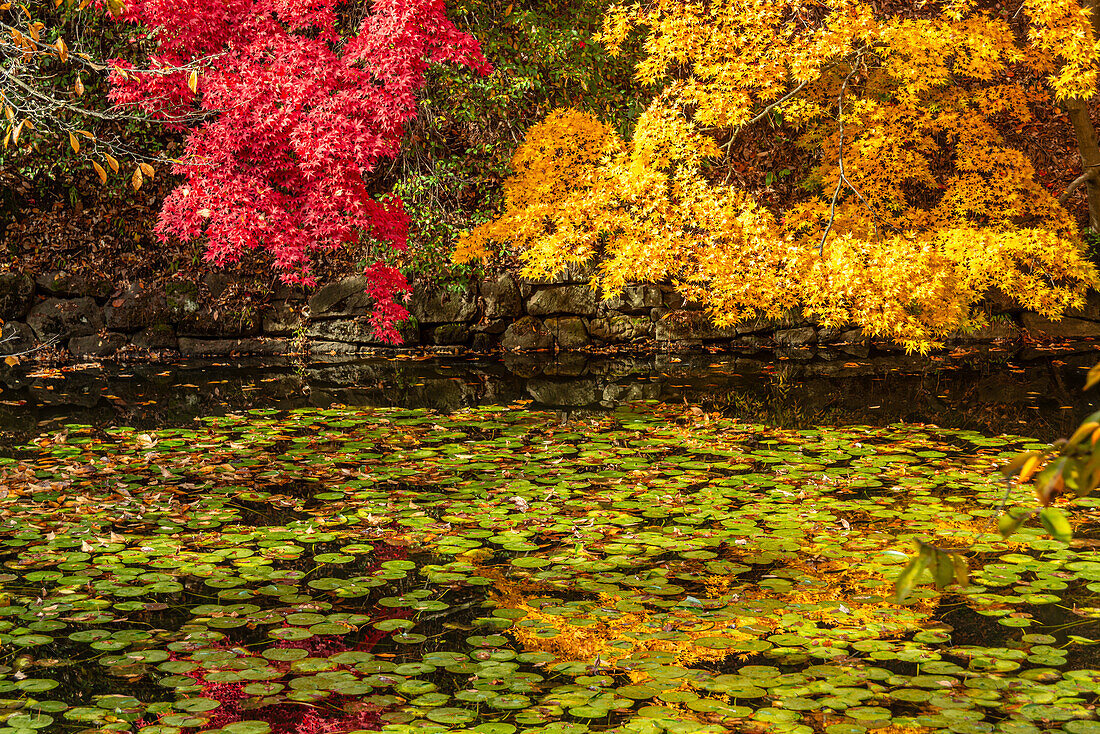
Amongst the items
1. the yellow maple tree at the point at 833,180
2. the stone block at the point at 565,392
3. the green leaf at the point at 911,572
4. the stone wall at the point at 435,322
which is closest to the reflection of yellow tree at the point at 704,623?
the green leaf at the point at 911,572

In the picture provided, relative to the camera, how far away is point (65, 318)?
11.8m

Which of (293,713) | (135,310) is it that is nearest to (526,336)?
(135,310)

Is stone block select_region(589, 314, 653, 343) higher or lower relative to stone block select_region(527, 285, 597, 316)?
lower

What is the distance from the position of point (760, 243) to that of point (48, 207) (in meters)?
9.02

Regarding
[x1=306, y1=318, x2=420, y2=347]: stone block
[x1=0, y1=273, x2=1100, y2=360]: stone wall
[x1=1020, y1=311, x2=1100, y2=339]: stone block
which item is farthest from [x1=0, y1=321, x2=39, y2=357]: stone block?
[x1=1020, y1=311, x2=1100, y2=339]: stone block

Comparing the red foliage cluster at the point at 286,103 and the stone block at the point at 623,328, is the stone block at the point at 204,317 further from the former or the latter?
the stone block at the point at 623,328

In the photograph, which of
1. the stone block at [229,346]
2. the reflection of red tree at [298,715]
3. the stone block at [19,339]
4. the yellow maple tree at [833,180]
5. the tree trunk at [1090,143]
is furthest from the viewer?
the stone block at [229,346]

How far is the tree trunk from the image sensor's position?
11.3 m

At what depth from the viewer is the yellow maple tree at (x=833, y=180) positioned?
9.05 meters

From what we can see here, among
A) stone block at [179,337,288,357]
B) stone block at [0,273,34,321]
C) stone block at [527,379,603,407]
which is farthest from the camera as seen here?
stone block at [179,337,288,357]

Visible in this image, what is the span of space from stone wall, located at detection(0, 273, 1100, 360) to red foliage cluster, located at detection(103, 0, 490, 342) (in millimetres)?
2207

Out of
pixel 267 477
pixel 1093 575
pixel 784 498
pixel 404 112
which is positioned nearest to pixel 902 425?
pixel 784 498

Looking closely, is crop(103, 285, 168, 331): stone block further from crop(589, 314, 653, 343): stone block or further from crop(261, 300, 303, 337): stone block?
crop(589, 314, 653, 343): stone block

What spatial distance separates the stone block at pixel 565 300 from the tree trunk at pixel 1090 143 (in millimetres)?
5826
